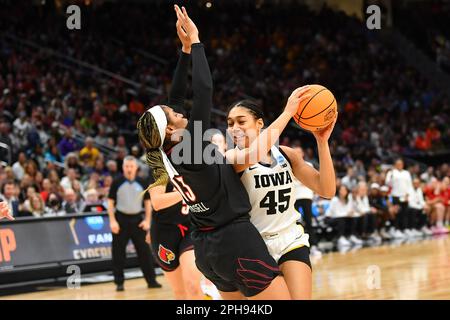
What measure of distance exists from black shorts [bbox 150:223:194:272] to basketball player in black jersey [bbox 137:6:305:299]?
1875mm

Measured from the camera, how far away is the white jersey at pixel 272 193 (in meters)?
4.32

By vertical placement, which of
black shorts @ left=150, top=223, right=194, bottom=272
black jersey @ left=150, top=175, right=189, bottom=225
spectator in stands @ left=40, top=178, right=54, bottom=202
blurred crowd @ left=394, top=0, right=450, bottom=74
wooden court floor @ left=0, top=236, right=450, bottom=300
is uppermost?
blurred crowd @ left=394, top=0, right=450, bottom=74

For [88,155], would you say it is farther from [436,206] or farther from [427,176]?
[427,176]

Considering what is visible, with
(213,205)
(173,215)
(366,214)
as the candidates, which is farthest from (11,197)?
(366,214)

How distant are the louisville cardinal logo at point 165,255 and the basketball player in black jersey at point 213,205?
1875 mm

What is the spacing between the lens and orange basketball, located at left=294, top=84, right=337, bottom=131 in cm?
432

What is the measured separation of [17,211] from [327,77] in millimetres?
15687

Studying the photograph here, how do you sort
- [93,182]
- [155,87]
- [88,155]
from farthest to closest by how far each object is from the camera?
[155,87] < [88,155] < [93,182]

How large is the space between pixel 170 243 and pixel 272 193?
1.90 metres

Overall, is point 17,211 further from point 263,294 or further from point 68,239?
point 263,294

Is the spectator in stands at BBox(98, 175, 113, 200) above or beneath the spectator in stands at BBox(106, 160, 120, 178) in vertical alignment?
beneath

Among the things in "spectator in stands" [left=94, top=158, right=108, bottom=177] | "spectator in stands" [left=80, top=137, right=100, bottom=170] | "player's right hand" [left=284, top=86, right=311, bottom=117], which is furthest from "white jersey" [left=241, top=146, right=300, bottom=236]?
"spectator in stands" [left=80, top=137, right=100, bottom=170]

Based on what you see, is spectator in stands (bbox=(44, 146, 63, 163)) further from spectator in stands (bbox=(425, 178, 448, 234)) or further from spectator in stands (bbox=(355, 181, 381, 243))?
spectator in stands (bbox=(425, 178, 448, 234))

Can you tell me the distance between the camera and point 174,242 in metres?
6.07
